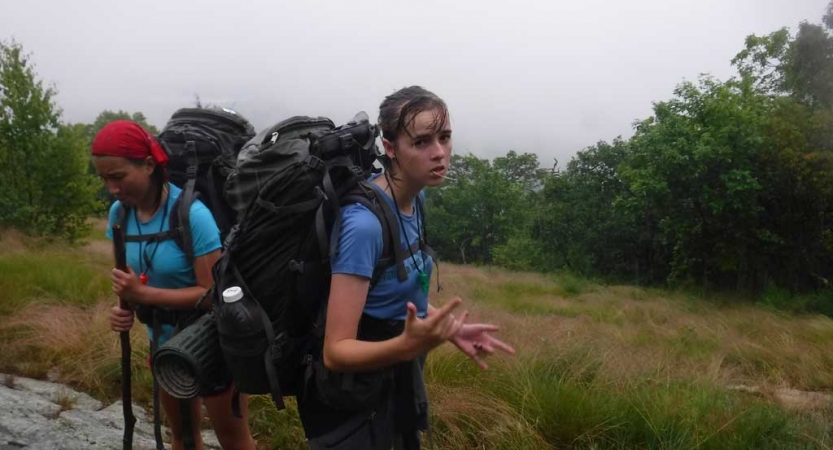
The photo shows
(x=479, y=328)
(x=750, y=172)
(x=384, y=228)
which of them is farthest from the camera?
(x=750, y=172)

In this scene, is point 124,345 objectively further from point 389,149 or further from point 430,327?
point 430,327

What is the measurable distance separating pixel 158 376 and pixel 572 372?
2.96 metres

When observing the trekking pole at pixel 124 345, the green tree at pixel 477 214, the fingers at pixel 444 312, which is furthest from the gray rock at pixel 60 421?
the green tree at pixel 477 214

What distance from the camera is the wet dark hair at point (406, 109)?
66.4 inches

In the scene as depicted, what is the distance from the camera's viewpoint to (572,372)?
13.5ft

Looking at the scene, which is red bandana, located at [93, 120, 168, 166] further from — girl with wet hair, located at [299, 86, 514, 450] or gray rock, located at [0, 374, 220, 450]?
gray rock, located at [0, 374, 220, 450]

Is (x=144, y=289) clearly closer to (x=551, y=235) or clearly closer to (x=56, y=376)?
(x=56, y=376)

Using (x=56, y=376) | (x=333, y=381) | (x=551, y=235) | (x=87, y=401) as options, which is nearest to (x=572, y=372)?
(x=333, y=381)

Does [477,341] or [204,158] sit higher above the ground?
Answer: [204,158]

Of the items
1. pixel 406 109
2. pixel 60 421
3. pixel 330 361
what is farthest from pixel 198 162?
pixel 60 421

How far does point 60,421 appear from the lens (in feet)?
12.5

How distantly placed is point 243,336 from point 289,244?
303 millimetres

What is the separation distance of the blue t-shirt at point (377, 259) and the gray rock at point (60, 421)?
2.69m

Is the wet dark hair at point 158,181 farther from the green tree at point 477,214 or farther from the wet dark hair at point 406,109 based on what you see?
the green tree at point 477,214
